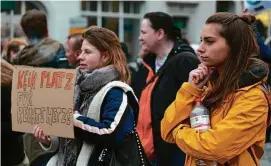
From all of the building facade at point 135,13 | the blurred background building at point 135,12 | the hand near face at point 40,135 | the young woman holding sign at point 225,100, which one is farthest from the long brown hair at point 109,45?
the building facade at point 135,13

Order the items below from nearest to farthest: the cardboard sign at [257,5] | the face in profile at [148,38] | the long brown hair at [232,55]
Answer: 1. the long brown hair at [232,55]
2. the face in profile at [148,38]
3. the cardboard sign at [257,5]

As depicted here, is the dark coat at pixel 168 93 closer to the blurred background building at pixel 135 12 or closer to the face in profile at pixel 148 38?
the face in profile at pixel 148 38

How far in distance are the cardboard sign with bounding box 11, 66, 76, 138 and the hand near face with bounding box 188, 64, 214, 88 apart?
2.40 ft

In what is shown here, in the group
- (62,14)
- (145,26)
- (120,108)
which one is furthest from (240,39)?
(62,14)

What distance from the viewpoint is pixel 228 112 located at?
249 centimetres

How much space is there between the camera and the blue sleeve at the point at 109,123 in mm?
3066

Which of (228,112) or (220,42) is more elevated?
(220,42)

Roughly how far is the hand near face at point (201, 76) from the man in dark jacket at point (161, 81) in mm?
1467

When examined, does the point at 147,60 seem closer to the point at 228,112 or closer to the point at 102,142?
the point at 102,142

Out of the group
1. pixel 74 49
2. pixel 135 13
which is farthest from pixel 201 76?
pixel 135 13

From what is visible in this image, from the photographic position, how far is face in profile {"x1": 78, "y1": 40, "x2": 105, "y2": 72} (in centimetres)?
333

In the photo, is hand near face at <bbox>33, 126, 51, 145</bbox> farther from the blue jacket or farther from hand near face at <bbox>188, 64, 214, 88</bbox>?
hand near face at <bbox>188, 64, 214, 88</bbox>

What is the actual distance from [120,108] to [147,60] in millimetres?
1599

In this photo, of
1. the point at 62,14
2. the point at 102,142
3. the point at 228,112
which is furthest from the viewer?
the point at 62,14
